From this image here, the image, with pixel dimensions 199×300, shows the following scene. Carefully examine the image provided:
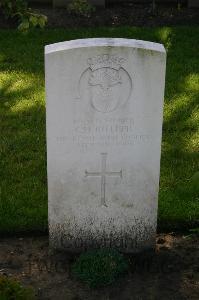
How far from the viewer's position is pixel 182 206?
5.23 meters

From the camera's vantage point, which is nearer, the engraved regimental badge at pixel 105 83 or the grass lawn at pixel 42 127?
the engraved regimental badge at pixel 105 83

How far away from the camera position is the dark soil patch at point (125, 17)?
987 centimetres

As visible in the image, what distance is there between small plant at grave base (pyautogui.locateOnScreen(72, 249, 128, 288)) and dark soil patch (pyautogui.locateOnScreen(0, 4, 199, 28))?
5961 millimetres

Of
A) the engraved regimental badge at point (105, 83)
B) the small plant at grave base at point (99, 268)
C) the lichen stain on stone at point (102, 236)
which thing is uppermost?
the engraved regimental badge at point (105, 83)

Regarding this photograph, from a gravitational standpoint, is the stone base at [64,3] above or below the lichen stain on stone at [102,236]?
above

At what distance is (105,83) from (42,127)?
8.43 feet

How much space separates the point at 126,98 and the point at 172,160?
6.28 feet

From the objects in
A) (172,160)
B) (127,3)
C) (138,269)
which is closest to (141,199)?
(138,269)

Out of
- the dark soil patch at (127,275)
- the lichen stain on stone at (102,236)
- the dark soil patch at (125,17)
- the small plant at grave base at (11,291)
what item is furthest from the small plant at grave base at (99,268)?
the dark soil patch at (125,17)

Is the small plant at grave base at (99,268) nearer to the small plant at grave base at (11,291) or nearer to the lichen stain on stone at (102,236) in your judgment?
the lichen stain on stone at (102,236)

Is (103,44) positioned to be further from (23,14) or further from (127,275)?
(127,275)

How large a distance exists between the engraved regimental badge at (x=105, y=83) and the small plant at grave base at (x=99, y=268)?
3.52ft

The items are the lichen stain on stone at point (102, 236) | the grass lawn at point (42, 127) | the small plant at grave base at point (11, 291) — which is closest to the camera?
Result: the small plant at grave base at point (11, 291)

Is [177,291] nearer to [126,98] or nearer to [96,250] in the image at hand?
[96,250]
